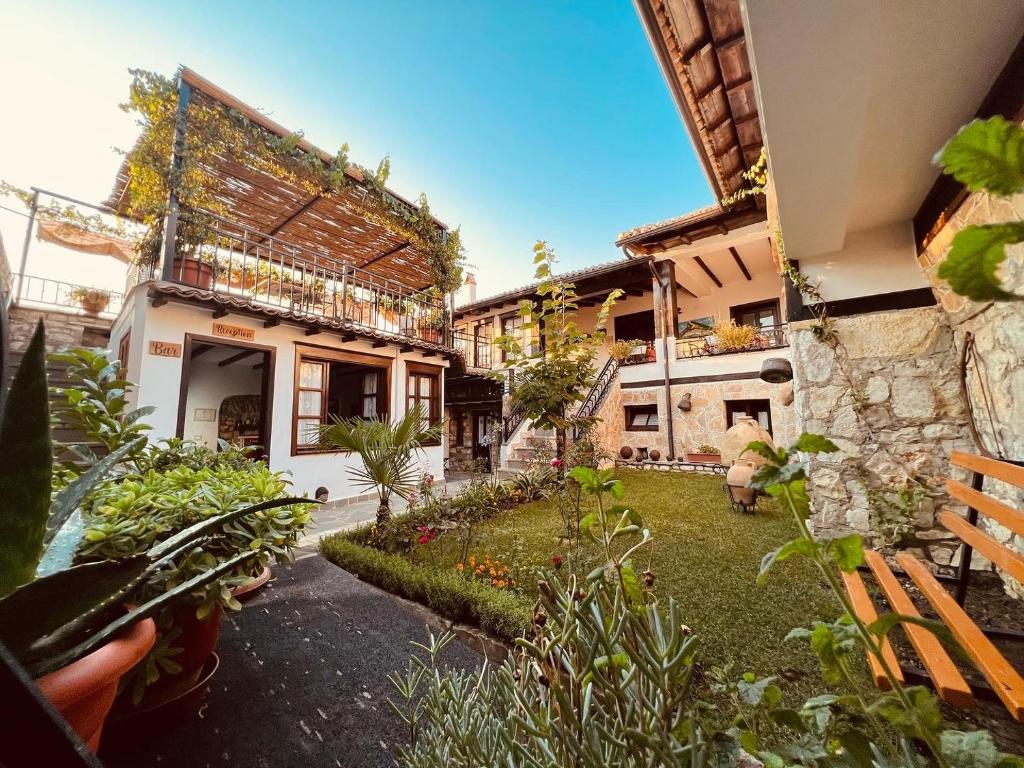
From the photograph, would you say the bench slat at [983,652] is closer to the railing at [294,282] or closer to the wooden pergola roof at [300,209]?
the railing at [294,282]

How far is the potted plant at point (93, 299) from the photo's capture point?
7816mm

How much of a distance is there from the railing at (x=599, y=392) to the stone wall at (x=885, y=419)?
5571 millimetres

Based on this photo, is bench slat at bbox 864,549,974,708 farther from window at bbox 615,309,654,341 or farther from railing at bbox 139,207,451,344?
window at bbox 615,309,654,341

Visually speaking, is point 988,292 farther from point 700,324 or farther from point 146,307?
point 700,324

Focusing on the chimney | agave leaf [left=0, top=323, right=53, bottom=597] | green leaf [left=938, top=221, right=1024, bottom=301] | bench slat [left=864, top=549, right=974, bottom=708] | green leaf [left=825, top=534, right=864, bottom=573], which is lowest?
bench slat [left=864, top=549, right=974, bottom=708]

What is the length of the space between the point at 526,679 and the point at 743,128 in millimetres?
4240

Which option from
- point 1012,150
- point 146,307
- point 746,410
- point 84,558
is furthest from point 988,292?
point 746,410

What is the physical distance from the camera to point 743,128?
11.0 feet

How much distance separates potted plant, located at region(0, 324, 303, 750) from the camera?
738mm

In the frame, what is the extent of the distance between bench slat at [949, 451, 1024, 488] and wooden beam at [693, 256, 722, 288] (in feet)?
30.1

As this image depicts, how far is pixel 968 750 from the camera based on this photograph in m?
0.67

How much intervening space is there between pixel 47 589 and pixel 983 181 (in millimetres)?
1626

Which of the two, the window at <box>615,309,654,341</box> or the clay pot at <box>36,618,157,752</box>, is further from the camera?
the window at <box>615,309,654,341</box>

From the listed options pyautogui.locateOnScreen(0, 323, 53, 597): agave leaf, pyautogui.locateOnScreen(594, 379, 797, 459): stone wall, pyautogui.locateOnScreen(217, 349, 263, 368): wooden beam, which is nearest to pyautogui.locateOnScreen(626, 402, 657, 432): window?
pyautogui.locateOnScreen(594, 379, 797, 459): stone wall
